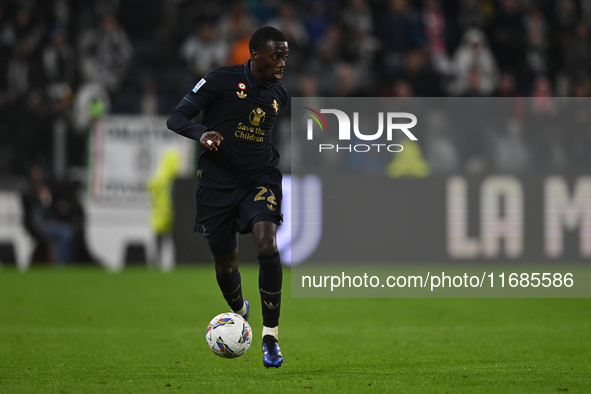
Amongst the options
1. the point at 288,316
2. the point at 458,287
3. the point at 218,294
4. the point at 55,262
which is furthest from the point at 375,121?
the point at 55,262

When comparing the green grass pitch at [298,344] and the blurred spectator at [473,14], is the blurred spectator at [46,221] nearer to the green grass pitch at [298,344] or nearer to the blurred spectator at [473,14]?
the green grass pitch at [298,344]

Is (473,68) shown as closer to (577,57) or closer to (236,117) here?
(577,57)

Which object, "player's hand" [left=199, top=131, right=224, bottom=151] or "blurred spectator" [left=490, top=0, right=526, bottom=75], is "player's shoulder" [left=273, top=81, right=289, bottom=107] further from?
"blurred spectator" [left=490, top=0, right=526, bottom=75]

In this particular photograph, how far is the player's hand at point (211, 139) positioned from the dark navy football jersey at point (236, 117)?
40 centimetres

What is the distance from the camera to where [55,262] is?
14953 millimetres

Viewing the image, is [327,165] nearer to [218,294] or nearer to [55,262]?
[218,294]

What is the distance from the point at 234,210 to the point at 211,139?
81 centimetres

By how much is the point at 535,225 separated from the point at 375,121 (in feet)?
9.91

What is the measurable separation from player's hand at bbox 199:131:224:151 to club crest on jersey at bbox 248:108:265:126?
1.61 ft

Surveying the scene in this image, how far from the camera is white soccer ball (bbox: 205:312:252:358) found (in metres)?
5.85

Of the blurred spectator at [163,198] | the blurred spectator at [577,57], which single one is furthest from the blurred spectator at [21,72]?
the blurred spectator at [577,57]

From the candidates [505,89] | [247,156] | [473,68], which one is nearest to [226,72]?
[247,156]

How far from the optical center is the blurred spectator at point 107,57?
16438mm

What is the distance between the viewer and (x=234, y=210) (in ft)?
20.7
